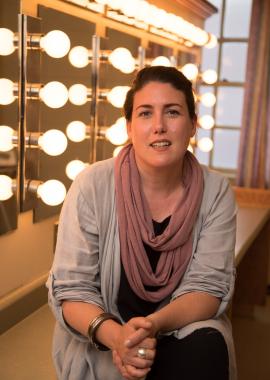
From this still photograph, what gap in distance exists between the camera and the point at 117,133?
166 cm

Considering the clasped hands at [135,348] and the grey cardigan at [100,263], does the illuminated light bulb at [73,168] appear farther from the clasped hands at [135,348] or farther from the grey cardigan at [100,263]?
the clasped hands at [135,348]

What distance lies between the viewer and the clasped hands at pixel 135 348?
98 centimetres

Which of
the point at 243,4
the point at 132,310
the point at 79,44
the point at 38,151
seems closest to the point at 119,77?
the point at 79,44

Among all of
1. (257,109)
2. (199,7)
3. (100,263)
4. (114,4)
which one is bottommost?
(100,263)

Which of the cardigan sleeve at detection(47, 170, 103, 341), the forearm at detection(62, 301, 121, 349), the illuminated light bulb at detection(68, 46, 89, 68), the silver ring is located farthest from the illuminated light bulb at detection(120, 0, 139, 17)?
the silver ring

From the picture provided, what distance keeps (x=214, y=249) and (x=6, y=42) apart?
65cm

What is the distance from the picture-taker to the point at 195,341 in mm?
1063

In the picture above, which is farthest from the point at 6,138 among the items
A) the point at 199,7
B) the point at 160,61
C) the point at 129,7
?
the point at 199,7

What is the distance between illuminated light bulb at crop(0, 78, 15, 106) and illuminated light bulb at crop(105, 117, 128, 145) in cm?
46

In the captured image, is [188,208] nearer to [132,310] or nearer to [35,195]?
[132,310]

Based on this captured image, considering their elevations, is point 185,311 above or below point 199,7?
below

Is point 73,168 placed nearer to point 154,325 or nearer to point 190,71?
point 154,325

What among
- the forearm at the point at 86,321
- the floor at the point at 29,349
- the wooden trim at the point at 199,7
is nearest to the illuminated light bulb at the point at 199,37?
the wooden trim at the point at 199,7

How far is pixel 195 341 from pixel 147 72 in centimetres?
57
